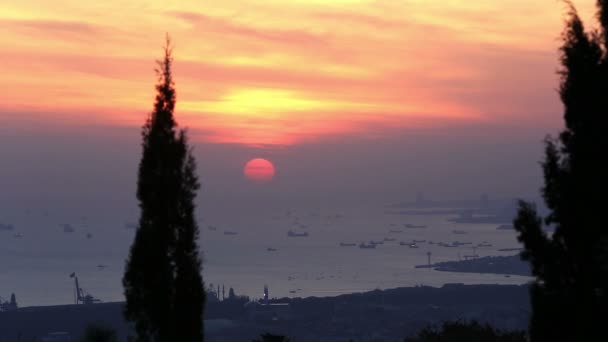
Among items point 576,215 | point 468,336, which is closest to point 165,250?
point 576,215

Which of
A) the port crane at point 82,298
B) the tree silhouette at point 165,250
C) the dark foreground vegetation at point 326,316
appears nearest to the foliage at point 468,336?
the tree silhouette at point 165,250

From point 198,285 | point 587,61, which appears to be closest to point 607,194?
point 587,61

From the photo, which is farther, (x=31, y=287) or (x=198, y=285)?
(x=31, y=287)

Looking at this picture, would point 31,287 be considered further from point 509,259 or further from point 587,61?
point 587,61

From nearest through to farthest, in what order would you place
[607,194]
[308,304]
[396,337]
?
1. [607,194]
2. [396,337]
3. [308,304]

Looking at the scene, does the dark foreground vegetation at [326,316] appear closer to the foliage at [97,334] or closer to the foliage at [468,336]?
the foliage at [468,336]

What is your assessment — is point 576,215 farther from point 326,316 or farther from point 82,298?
point 82,298
